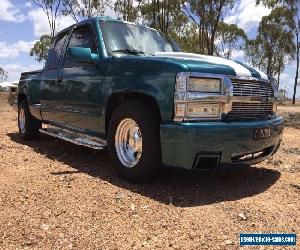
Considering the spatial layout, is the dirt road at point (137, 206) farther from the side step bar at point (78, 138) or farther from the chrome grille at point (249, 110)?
the chrome grille at point (249, 110)

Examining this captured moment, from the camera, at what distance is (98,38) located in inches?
223

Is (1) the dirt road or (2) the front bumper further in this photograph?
(2) the front bumper

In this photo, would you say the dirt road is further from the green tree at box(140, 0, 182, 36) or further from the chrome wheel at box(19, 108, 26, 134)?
the green tree at box(140, 0, 182, 36)

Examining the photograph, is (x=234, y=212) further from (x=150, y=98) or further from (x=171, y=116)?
(x=150, y=98)

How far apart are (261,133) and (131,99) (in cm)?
145

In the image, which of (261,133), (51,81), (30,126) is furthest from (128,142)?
(30,126)

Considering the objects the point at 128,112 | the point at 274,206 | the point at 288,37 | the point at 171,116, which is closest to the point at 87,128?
the point at 128,112

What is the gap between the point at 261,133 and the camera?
15.4ft

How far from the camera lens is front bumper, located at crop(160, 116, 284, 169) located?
418cm

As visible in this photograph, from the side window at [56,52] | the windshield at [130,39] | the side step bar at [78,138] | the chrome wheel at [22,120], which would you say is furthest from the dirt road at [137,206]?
the chrome wheel at [22,120]

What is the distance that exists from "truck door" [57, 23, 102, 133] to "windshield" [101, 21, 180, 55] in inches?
8.3

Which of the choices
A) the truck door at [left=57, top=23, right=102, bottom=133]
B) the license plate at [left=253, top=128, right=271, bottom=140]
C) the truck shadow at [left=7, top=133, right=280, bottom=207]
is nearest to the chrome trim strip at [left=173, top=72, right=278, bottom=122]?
the license plate at [left=253, top=128, right=271, bottom=140]

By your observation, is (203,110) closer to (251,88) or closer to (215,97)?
(215,97)

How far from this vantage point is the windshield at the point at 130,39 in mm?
5598
